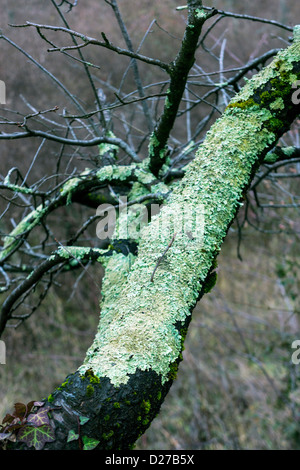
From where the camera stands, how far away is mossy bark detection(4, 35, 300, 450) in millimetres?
893

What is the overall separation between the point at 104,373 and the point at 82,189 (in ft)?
3.88

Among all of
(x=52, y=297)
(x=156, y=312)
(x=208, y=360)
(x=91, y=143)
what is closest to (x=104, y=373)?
(x=156, y=312)

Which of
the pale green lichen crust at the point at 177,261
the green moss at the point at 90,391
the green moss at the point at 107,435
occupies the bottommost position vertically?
the green moss at the point at 107,435

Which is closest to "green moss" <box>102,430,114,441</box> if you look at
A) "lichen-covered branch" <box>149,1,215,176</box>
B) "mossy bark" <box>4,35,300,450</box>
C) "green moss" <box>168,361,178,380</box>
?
"mossy bark" <box>4,35,300,450</box>

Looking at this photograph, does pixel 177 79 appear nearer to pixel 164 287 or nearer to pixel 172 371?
pixel 164 287

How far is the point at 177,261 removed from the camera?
1.15 metres

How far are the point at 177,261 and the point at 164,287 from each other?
0.09 metres

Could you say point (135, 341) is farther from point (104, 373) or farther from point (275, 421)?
point (275, 421)

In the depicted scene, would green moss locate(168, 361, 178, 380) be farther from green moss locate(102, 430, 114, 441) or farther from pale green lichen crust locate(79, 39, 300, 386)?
green moss locate(102, 430, 114, 441)

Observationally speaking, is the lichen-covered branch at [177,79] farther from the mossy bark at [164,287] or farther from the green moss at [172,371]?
the green moss at [172,371]

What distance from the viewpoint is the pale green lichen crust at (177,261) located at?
984 mm

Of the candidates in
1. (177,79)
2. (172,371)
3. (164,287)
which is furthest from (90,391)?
(177,79)

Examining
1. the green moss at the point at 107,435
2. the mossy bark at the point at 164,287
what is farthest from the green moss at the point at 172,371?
the green moss at the point at 107,435

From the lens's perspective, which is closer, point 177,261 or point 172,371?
point 172,371
